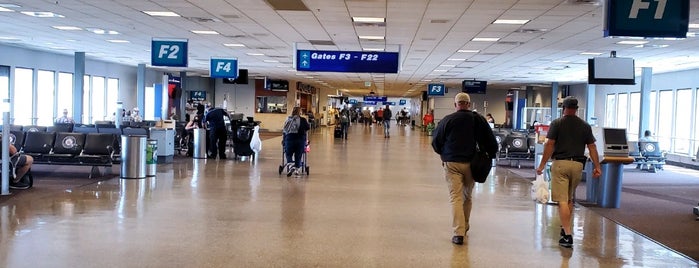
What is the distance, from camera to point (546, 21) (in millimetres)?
12703

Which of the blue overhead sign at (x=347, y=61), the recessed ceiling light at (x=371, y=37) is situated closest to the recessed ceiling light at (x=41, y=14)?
the blue overhead sign at (x=347, y=61)

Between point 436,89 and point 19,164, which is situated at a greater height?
point 436,89

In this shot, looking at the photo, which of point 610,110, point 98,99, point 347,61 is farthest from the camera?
point 610,110

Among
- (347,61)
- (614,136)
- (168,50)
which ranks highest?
(168,50)

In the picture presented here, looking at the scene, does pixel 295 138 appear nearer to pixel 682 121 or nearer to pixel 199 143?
pixel 199 143

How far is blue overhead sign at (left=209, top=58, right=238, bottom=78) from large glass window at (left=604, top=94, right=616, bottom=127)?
64.0 ft

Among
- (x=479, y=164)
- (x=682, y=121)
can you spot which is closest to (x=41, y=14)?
(x=479, y=164)

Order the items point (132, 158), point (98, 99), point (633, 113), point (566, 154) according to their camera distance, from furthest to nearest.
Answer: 1. point (633, 113)
2. point (98, 99)
3. point (132, 158)
4. point (566, 154)

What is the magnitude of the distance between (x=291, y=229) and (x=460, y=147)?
Result: 7.01 ft

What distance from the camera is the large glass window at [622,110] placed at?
31.2 metres

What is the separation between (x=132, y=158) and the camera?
12141mm

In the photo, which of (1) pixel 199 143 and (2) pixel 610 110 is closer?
(1) pixel 199 143

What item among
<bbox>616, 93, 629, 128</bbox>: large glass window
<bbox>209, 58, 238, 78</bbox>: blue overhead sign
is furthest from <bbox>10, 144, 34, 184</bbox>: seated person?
<bbox>616, 93, 629, 128</bbox>: large glass window

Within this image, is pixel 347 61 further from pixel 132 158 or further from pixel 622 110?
pixel 622 110
